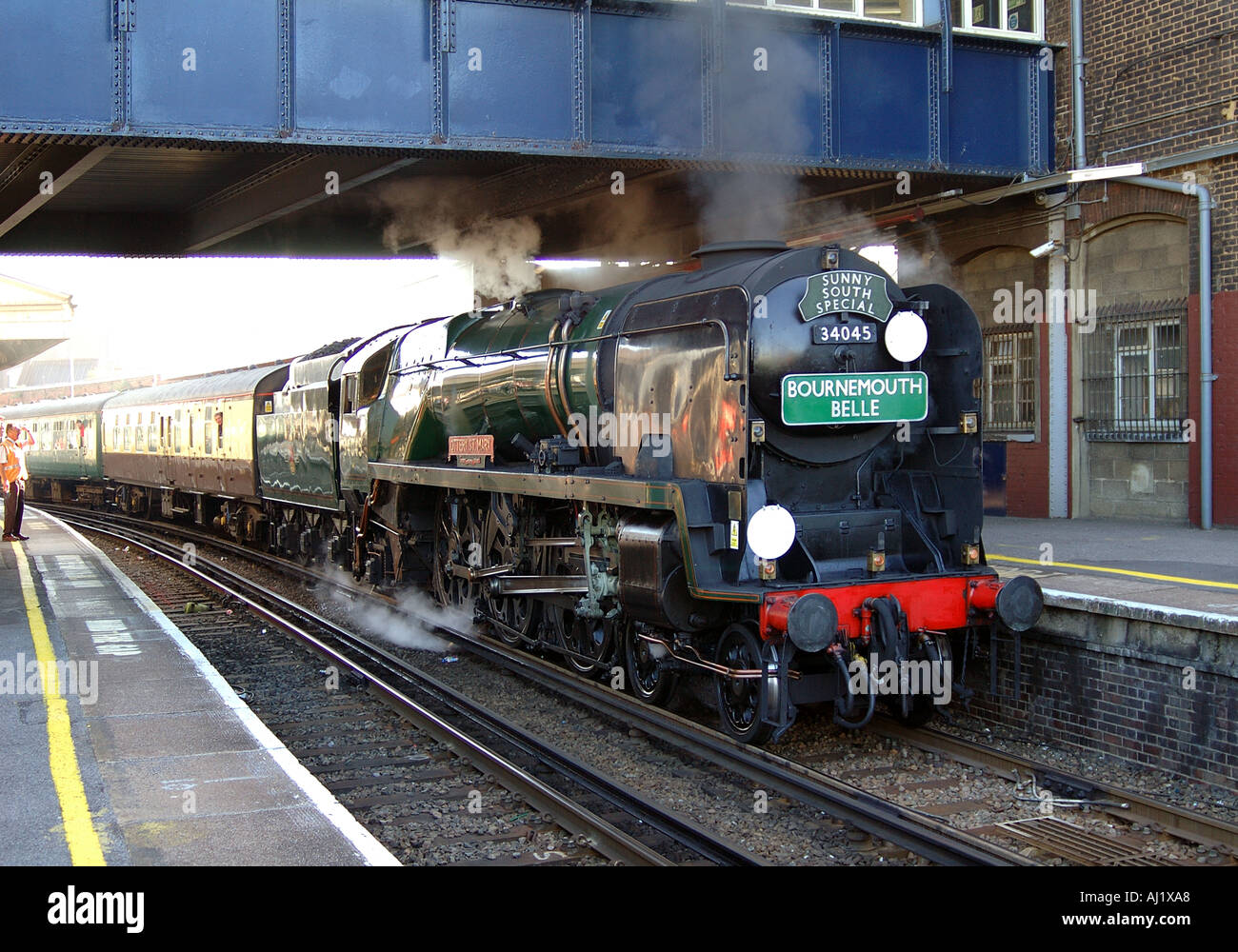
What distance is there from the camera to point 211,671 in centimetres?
787

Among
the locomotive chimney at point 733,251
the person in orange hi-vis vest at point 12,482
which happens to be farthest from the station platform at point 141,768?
the person in orange hi-vis vest at point 12,482

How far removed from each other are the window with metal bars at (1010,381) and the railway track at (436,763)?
28.5ft

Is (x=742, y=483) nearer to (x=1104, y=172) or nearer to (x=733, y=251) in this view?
(x=733, y=251)

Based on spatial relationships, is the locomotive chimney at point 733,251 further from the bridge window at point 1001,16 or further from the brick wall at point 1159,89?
the bridge window at point 1001,16

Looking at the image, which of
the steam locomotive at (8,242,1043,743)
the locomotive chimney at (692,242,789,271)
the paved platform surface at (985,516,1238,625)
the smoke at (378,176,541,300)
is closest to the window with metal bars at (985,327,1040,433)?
the paved platform surface at (985,516,1238,625)

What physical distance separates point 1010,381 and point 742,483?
9.08 metres

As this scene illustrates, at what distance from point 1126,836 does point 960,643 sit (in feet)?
6.60

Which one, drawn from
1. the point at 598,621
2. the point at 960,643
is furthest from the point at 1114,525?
the point at 598,621

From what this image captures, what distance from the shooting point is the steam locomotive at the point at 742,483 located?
6.56 meters

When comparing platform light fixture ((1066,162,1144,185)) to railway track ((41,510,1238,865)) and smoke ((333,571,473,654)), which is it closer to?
railway track ((41,510,1238,865))

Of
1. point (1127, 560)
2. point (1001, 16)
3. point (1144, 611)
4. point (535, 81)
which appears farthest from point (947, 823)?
point (1001, 16)

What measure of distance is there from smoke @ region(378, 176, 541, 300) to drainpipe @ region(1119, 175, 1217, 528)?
704 cm

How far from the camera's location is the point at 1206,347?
11.7 meters
